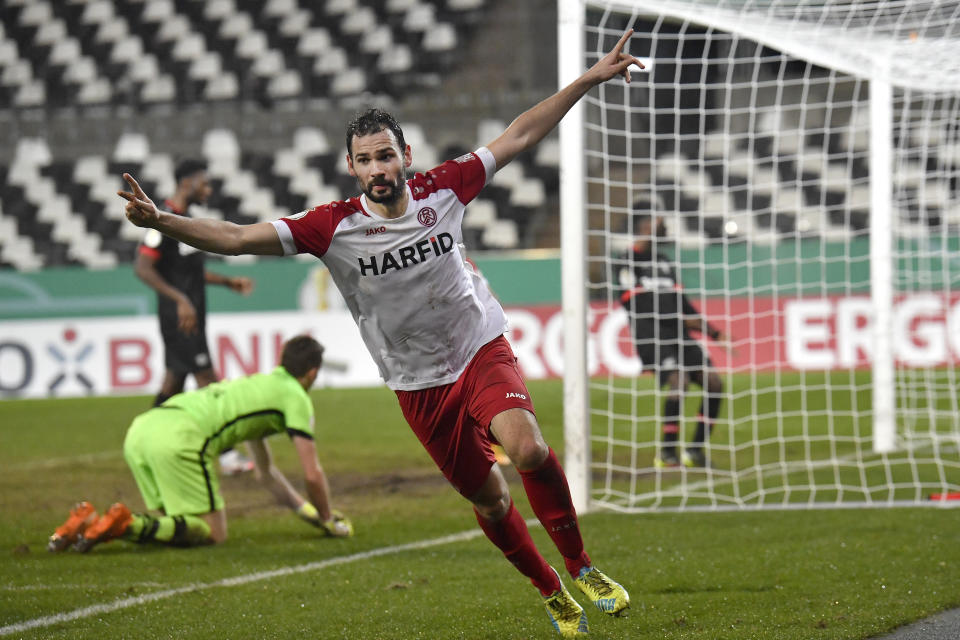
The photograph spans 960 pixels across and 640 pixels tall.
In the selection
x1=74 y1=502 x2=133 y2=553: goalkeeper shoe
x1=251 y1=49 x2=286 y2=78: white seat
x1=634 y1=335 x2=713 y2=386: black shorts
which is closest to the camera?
x1=74 y1=502 x2=133 y2=553: goalkeeper shoe

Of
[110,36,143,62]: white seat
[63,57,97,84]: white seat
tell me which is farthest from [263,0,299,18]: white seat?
[63,57,97,84]: white seat

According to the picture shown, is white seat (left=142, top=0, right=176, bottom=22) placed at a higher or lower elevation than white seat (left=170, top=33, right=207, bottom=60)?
higher

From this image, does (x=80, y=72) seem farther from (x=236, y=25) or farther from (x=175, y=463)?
(x=175, y=463)

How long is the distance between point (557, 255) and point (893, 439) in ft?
25.2

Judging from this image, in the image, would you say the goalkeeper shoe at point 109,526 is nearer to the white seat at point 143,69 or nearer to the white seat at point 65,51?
the white seat at point 143,69

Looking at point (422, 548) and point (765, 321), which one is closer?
point (422, 548)

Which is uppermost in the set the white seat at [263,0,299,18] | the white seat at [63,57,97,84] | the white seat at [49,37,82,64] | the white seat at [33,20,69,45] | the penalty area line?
the white seat at [263,0,299,18]

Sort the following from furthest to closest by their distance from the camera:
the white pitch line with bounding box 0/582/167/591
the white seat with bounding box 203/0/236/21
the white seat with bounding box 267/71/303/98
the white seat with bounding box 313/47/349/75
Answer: the white seat with bounding box 203/0/236/21 → the white seat with bounding box 313/47/349/75 → the white seat with bounding box 267/71/303/98 → the white pitch line with bounding box 0/582/167/591

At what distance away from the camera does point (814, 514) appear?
21.4 feet

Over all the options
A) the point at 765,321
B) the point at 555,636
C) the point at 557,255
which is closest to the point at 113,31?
the point at 557,255

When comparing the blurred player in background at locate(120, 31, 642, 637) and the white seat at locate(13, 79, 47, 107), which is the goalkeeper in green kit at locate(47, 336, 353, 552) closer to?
the blurred player in background at locate(120, 31, 642, 637)

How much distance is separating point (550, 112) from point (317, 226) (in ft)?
3.04

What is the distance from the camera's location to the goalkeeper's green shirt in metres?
5.91

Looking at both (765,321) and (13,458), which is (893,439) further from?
(13,458)
